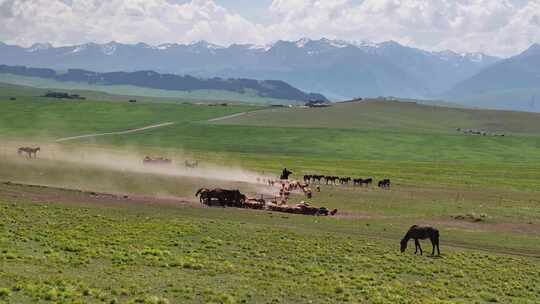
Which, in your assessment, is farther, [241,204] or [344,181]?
[344,181]

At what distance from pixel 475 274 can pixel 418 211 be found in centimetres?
2424

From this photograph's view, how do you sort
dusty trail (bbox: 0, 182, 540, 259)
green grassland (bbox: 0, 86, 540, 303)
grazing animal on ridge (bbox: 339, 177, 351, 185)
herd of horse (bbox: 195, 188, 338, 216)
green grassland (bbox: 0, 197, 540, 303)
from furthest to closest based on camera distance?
grazing animal on ridge (bbox: 339, 177, 351, 185) → herd of horse (bbox: 195, 188, 338, 216) → dusty trail (bbox: 0, 182, 540, 259) → green grassland (bbox: 0, 86, 540, 303) → green grassland (bbox: 0, 197, 540, 303)

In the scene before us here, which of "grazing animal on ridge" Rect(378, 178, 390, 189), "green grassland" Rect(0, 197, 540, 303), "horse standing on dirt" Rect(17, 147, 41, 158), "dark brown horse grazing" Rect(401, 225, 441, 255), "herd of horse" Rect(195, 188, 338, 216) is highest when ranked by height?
"horse standing on dirt" Rect(17, 147, 41, 158)

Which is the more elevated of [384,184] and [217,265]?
[384,184]

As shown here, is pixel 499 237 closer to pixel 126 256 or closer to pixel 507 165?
pixel 126 256

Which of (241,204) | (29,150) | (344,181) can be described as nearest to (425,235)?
(241,204)

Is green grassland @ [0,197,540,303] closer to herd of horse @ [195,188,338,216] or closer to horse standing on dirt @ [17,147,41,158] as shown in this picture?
herd of horse @ [195,188,338,216]

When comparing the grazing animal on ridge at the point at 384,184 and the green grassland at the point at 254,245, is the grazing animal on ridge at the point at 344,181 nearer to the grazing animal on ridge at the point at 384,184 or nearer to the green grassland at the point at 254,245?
the grazing animal on ridge at the point at 384,184

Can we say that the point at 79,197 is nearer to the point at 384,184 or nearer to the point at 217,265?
the point at 217,265

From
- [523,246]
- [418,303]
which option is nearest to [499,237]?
[523,246]

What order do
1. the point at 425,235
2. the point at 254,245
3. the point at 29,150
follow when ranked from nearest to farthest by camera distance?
the point at 254,245, the point at 425,235, the point at 29,150

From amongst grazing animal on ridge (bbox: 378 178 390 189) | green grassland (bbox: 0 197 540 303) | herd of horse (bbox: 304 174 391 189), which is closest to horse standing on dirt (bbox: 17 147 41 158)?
herd of horse (bbox: 304 174 391 189)

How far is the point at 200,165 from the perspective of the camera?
300ft

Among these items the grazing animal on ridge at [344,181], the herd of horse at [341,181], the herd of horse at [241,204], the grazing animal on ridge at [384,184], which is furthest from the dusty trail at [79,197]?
the grazing animal on ridge at [344,181]
